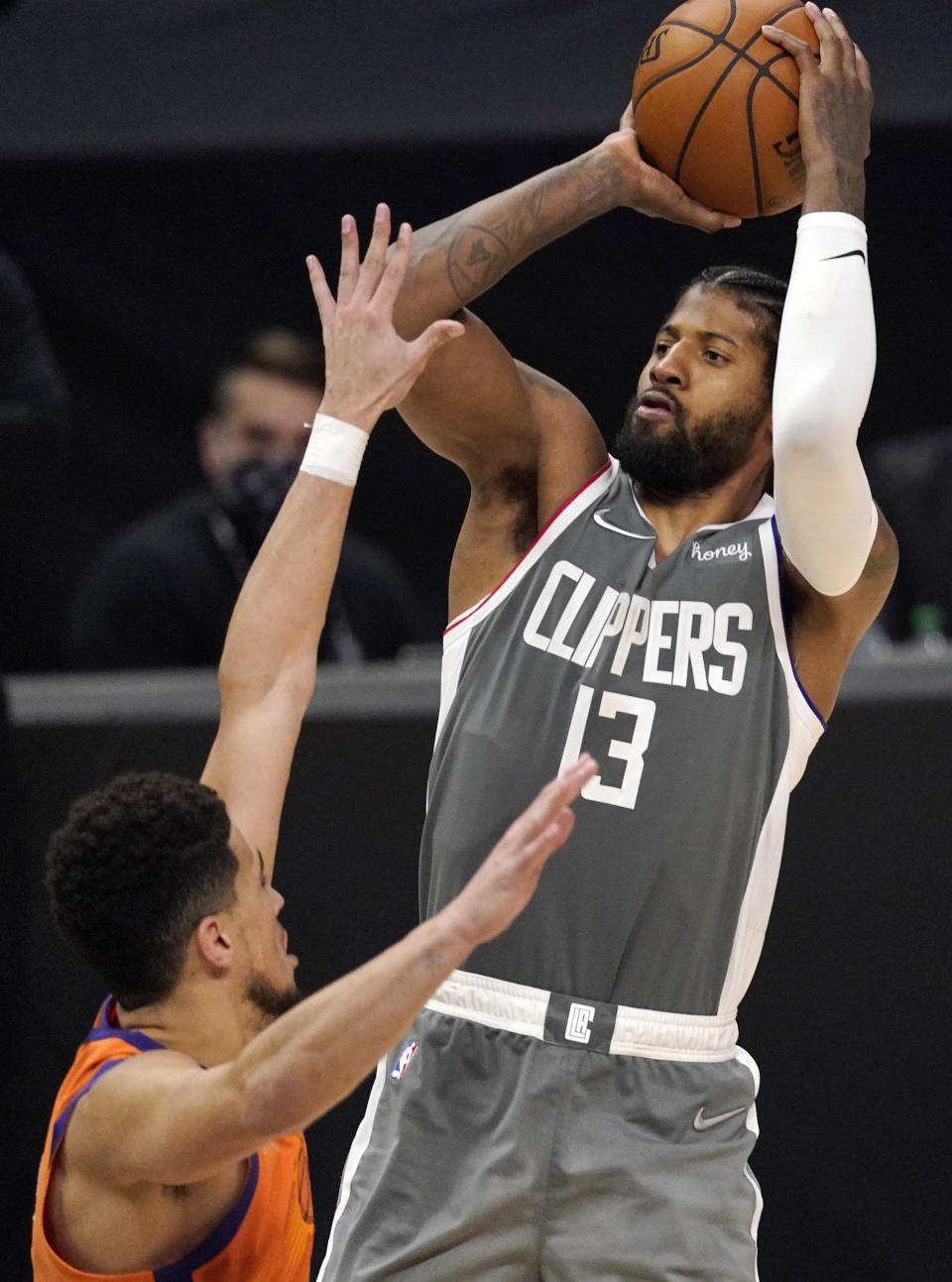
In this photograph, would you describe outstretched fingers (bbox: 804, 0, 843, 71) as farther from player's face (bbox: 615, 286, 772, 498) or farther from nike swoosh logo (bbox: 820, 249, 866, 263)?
player's face (bbox: 615, 286, 772, 498)

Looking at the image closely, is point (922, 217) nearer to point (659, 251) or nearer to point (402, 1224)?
point (659, 251)

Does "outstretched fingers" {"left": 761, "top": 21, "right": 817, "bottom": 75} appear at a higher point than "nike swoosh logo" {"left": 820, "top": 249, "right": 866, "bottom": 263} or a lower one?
higher

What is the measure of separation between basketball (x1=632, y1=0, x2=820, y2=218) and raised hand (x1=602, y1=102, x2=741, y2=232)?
19mm

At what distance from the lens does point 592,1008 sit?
3137 millimetres

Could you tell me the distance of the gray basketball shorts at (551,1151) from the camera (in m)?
3.06

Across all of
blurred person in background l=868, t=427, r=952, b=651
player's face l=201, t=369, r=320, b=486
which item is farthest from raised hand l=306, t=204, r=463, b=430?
blurred person in background l=868, t=427, r=952, b=651

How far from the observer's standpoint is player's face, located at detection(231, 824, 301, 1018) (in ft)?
9.76

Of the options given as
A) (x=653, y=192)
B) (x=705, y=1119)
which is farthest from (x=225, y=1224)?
(x=653, y=192)

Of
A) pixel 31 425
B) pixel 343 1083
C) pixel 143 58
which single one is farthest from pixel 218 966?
pixel 143 58

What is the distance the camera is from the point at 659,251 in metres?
7.48

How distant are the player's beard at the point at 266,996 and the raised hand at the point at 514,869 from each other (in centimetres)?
65

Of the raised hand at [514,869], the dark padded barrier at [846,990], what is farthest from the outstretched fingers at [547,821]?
the dark padded barrier at [846,990]

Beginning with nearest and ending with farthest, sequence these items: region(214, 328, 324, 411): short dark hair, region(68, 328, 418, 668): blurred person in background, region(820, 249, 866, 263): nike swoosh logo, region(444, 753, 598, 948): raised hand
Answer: region(444, 753, 598, 948): raised hand
region(820, 249, 866, 263): nike swoosh logo
region(68, 328, 418, 668): blurred person in background
region(214, 328, 324, 411): short dark hair

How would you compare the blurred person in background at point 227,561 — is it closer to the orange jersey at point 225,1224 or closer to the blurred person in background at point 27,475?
the blurred person in background at point 27,475
